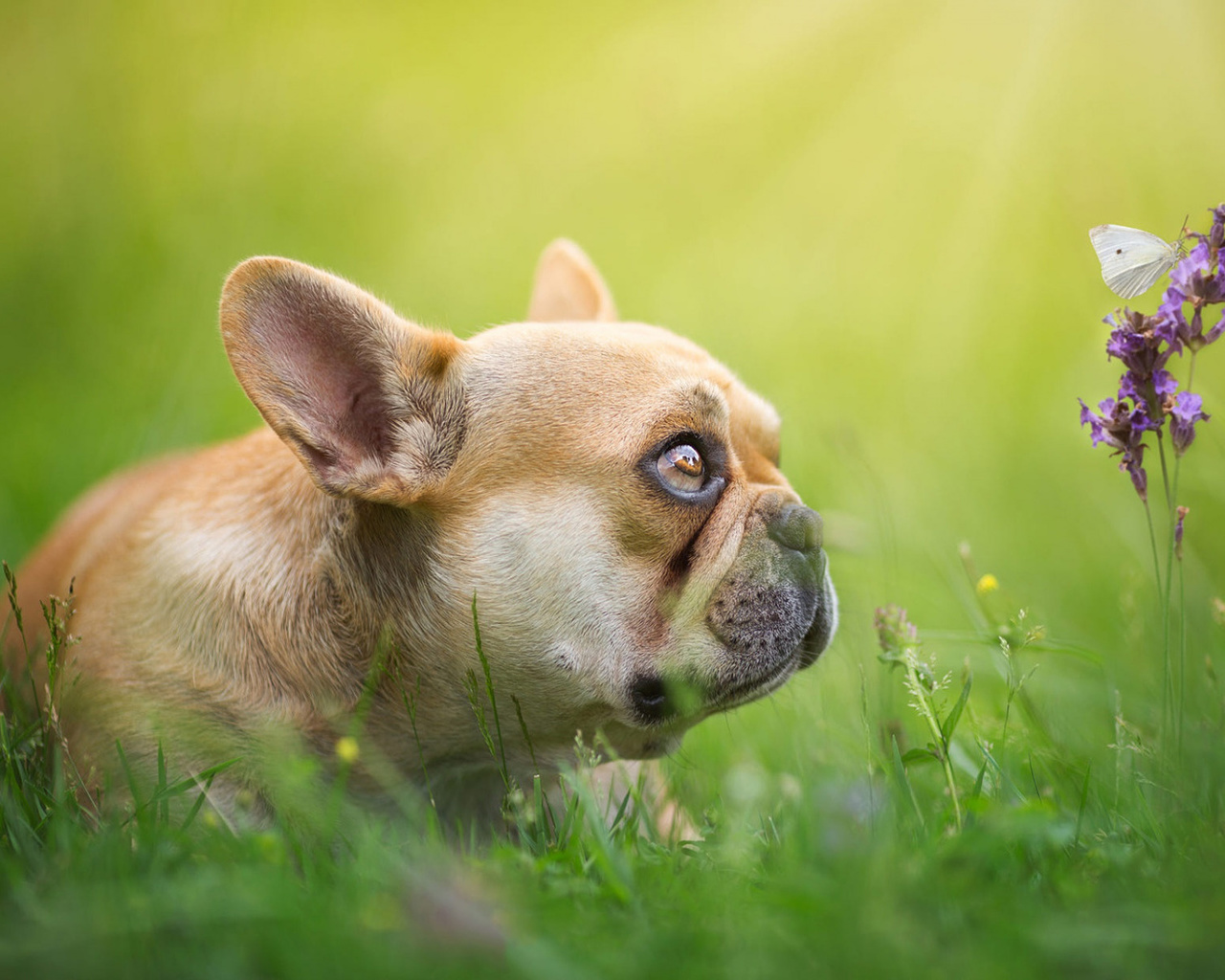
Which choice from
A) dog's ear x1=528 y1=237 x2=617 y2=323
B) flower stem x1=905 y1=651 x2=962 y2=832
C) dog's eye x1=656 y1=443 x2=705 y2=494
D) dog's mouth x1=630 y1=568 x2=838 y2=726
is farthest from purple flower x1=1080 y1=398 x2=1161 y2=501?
dog's ear x1=528 y1=237 x2=617 y2=323

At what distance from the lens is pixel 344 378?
8.50 ft

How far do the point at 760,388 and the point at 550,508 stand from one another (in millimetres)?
3560

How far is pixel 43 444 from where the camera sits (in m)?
5.66

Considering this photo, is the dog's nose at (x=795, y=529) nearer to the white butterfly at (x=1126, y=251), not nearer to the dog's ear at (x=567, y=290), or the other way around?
the white butterfly at (x=1126, y=251)

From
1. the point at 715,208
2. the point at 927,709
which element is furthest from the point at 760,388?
the point at 927,709

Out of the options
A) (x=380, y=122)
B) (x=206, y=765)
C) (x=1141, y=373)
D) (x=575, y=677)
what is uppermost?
(x=380, y=122)

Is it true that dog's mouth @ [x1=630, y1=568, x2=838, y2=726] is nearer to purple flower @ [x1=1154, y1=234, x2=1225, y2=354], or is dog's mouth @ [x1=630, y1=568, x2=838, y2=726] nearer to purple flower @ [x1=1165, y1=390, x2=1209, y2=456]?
purple flower @ [x1=1165, y1=390, x2=1209, y2=456]

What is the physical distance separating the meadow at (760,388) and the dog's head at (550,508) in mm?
216

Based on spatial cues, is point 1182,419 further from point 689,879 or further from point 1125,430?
point 689,879

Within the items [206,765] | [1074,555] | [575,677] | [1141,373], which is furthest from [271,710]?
[1074,555]

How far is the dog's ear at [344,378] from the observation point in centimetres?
241

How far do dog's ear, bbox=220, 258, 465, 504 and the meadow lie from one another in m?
0.52

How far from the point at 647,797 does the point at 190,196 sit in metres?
6.45

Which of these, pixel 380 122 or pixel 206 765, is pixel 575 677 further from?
pixel 380 122
